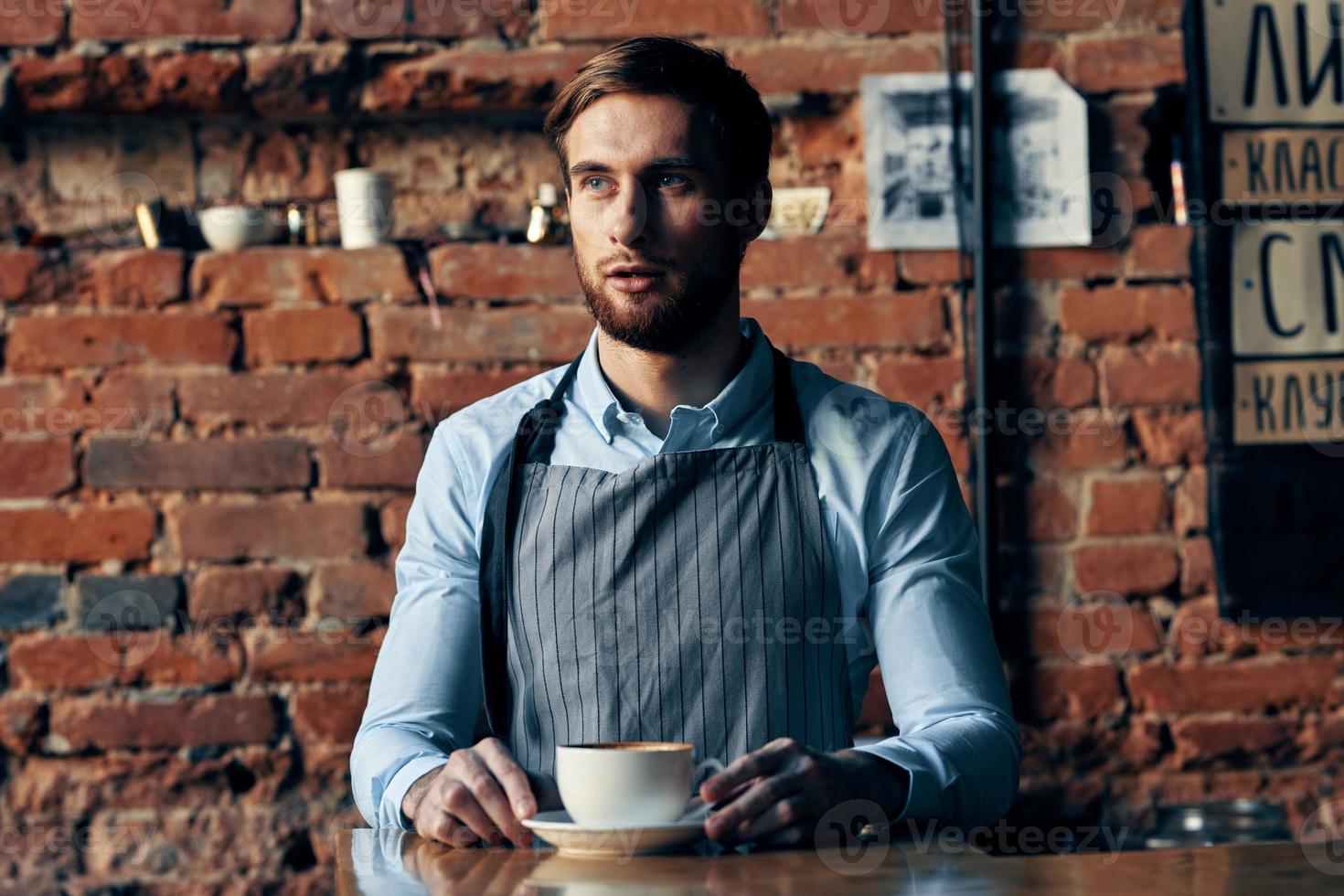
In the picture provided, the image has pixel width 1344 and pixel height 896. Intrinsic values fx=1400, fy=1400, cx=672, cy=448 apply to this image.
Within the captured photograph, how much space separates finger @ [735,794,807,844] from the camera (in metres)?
0.92

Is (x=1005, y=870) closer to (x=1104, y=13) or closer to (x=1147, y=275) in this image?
(x=1147, y=275)

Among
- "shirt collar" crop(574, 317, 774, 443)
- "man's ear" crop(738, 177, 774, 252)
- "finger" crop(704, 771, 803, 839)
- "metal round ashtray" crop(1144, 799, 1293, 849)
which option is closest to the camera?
"finger" crop(704, 771, 803, 839)

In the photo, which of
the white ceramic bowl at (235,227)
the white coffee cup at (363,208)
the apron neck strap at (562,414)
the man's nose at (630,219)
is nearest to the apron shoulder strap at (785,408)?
the apron neck strap at (562,414)

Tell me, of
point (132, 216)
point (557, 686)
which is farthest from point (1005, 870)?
point (132, 216)

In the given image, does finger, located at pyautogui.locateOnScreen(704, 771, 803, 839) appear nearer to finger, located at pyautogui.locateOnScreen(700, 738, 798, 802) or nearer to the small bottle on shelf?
finger, located at pyautogui.locateOnScreen(700, 738, 798, 802)

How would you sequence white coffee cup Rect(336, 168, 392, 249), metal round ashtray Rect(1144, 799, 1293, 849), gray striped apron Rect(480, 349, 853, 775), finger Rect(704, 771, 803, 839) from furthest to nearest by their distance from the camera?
white coffee cup Rect(336, 168, 392, 249) → metal round ashtray Rect(1144, 799, 1293, 849) → gray striped apron Rect(480, 349, 853, 775) → finger Rect(704, 771, 803, 839)

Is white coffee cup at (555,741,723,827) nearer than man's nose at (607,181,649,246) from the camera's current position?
Yes

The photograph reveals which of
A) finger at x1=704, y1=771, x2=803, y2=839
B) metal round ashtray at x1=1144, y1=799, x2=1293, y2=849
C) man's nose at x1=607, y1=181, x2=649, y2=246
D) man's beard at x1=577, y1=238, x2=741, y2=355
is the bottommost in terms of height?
metal round ashtray at x1=1144, y1=799, x2=1293, y2=849

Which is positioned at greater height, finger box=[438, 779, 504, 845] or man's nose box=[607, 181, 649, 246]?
man's nose box=[607, 181, 649, 246]

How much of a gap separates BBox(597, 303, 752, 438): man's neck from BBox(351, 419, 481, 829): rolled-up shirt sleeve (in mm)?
183

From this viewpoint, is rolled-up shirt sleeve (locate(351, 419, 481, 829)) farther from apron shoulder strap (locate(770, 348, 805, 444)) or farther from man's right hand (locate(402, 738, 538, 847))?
apron shoulder strap (locate(770, 348, 805, 444))

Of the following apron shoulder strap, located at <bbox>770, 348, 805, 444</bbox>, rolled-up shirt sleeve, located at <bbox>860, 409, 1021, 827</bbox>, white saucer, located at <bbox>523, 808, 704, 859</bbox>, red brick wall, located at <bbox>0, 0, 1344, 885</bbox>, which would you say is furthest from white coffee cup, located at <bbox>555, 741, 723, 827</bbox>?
red brick wall, located at <bbox>0, 0, 1344, 885</bbox>

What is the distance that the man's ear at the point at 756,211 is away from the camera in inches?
58.1

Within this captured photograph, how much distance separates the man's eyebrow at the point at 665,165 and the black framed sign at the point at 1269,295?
835mm
